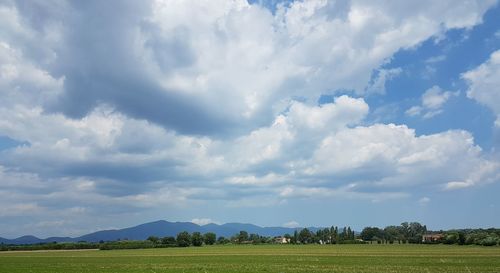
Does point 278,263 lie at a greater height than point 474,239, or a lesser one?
lesser

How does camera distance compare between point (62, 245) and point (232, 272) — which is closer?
point (232, 272)

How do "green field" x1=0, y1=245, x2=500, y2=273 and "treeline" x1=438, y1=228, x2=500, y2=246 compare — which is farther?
"treeline" x1=438, y1=228, x2=500, y2=246

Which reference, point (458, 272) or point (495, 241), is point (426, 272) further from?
point (495, 241)

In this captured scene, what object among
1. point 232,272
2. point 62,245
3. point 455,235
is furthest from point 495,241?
point 62,245

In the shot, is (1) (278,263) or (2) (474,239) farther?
(2) (474,239)

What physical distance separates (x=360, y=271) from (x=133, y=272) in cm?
2353

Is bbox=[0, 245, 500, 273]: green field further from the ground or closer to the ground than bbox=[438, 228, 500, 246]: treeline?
closer to the ground

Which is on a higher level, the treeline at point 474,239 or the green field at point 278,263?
the treeline at point 474,239

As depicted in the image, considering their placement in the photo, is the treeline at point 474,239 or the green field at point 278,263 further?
the treeline at point 474,239

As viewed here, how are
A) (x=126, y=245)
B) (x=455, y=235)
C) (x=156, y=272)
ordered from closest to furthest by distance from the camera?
1. (x=156, y=272)
2. (x=455, y=235)
3. (x=126, y=245)

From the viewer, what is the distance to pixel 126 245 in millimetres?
193500

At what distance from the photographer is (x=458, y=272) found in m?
42.9

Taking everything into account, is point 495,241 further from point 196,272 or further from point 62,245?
point 62,245

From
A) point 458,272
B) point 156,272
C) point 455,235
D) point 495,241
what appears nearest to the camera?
point 458,272
